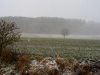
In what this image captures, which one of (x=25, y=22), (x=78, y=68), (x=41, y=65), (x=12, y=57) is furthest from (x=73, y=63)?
(x=25, y=22)

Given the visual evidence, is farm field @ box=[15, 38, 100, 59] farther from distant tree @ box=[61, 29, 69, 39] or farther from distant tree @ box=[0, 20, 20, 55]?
distant tree @ box=[61, 29, 69, 39]

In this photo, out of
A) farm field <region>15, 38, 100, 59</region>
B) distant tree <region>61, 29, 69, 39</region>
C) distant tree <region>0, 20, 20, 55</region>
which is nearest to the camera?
farm field <region>15, 38, 100, 59</region>

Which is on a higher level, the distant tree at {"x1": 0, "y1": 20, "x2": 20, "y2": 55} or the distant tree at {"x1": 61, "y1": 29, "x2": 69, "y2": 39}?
the distant tree at {"x1": 0, "y1": 20, "x2": 20, "y2": 55}

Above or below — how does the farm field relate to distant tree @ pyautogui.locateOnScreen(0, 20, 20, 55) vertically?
below

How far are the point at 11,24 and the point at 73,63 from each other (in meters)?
8.25

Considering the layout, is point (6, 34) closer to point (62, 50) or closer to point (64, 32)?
point (62, 50)

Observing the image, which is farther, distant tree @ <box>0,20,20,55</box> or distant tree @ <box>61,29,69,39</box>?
distant tree @ <box>61,29,69,39</box>

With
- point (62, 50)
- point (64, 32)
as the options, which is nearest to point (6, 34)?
point (62, 50)

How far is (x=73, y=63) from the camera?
15.6 metres

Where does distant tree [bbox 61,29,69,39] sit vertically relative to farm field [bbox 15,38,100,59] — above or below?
below

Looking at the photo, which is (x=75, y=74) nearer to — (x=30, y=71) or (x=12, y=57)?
(x=30, y=71)

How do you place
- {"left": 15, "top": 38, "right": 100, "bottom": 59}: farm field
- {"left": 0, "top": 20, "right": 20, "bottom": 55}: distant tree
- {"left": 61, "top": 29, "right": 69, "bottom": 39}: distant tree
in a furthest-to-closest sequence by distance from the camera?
1. {"left": 61, "top": 29, "right": 69, "bottom": 39}: distant tree
2. {"left": 0, "top": 20, "right": 20, "bottom": 55}: distant tree
3. {"left": 15, "top": 38, "right": 100, "bottom": 59}: farm field

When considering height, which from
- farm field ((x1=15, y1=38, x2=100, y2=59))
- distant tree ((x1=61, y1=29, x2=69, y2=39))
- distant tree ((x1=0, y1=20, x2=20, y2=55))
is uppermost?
distant tree ((x1=0, y1=20, x2=20, y2=55))

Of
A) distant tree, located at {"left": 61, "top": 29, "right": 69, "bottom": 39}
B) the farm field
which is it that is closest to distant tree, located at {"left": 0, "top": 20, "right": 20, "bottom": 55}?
the farm field
